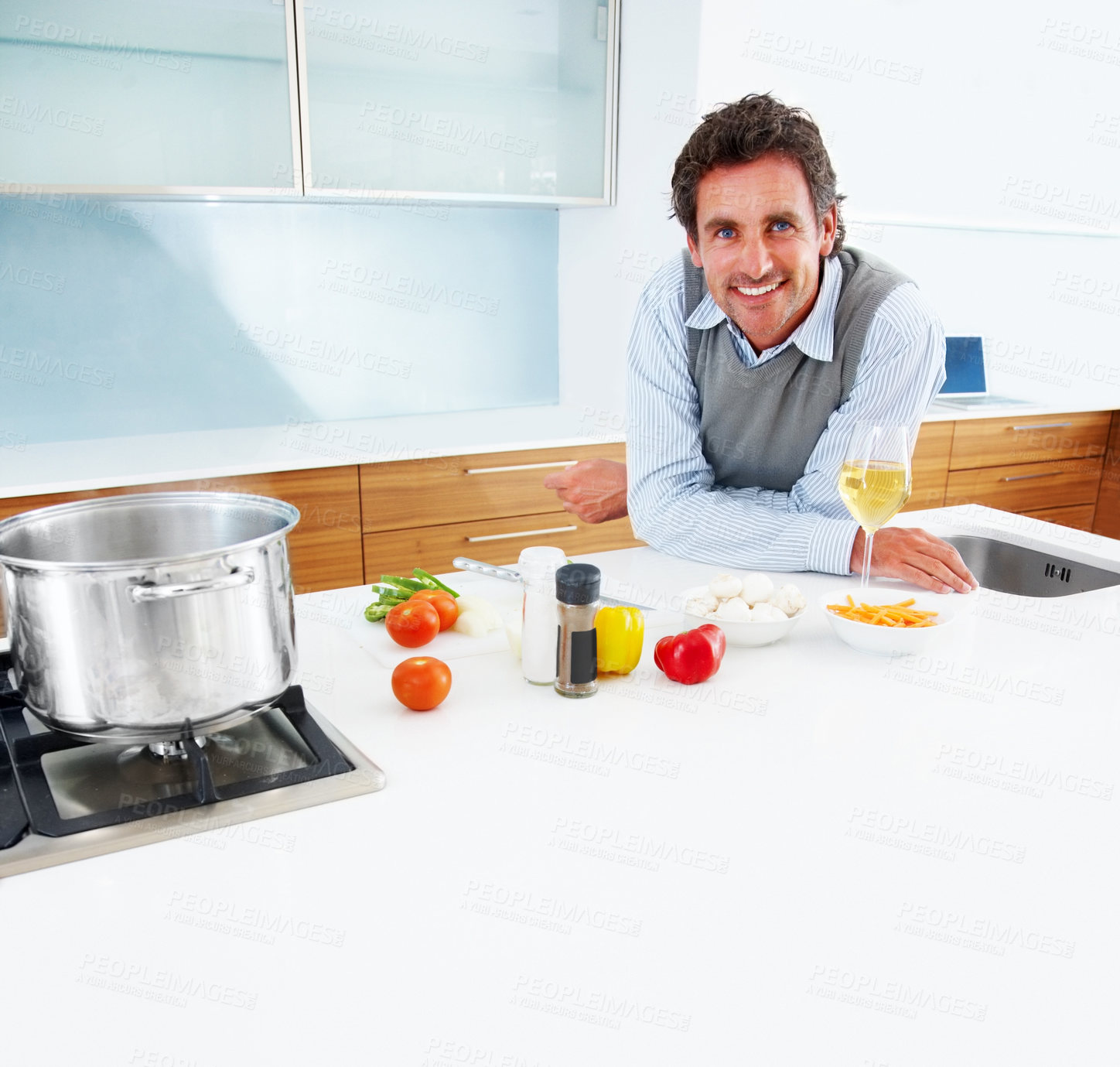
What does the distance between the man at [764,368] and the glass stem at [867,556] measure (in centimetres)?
2

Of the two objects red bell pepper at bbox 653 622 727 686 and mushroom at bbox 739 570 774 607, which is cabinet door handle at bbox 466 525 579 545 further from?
red bell pepper at bbox 653 622 727 686

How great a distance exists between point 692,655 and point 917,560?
55cm

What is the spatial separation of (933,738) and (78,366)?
271 centimetres

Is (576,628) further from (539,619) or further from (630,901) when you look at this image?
(630,901)

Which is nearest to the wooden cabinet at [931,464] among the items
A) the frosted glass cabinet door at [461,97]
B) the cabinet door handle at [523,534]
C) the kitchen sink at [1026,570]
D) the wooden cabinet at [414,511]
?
the wooden cabinet at [414,511]

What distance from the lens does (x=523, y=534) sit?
301 cm

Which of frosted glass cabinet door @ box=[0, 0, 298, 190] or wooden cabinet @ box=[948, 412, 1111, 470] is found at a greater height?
frosted glass cabinet door @ box=[0, 0, 298, 190]

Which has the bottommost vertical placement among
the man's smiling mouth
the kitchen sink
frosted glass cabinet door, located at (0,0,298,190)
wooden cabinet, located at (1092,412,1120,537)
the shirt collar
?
wooden cabinet, located at (1092,412,1120,537)

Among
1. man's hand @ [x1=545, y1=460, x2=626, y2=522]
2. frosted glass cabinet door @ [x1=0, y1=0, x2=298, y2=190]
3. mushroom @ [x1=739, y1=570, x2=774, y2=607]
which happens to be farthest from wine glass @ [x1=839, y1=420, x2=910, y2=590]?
frosted glass cabinet door @ [x1=0, y1=0, x2=298, y2=190]

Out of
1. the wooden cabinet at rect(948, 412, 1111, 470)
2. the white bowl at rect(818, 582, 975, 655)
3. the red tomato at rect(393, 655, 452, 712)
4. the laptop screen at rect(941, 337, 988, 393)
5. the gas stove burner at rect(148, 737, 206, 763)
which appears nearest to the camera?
the gas stove burner at rect(148, 737, 206, 763)

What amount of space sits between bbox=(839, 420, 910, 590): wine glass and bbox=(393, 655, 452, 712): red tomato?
65 cm

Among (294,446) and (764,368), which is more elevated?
(764,368)

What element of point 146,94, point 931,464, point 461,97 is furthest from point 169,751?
point 931,464

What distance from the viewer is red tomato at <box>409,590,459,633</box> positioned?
4.52 ft
